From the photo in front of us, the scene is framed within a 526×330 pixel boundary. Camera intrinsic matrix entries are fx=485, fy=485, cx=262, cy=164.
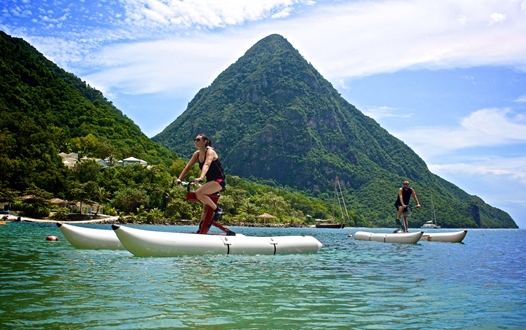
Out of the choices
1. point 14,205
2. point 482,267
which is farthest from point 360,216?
point 482,267

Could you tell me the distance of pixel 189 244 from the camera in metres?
12.1

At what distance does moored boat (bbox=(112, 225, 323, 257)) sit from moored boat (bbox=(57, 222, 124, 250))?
1.92 meters

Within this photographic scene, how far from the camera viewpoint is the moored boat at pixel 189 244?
1143cm

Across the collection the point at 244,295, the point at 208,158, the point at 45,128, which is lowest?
the point at 244,295

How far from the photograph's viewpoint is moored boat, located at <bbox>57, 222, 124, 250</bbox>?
45.1 feet

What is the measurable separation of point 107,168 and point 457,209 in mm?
142784

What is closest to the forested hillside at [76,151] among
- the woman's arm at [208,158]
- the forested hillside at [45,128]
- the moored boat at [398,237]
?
the forested hillside at [45,128]

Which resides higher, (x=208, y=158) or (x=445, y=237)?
(x=208, y=158)

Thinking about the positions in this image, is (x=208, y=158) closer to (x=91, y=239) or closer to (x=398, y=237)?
(x=91, y=239)

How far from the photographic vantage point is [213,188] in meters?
12.6

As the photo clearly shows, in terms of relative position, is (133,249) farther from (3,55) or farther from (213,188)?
(3,55)

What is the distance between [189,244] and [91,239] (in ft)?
11.4

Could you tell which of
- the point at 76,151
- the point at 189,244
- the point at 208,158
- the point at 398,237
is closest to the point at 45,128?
the point at 76,151

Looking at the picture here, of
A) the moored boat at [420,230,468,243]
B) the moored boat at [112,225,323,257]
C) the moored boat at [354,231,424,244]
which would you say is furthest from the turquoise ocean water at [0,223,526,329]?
the moored boat at [420,230,468,243]
